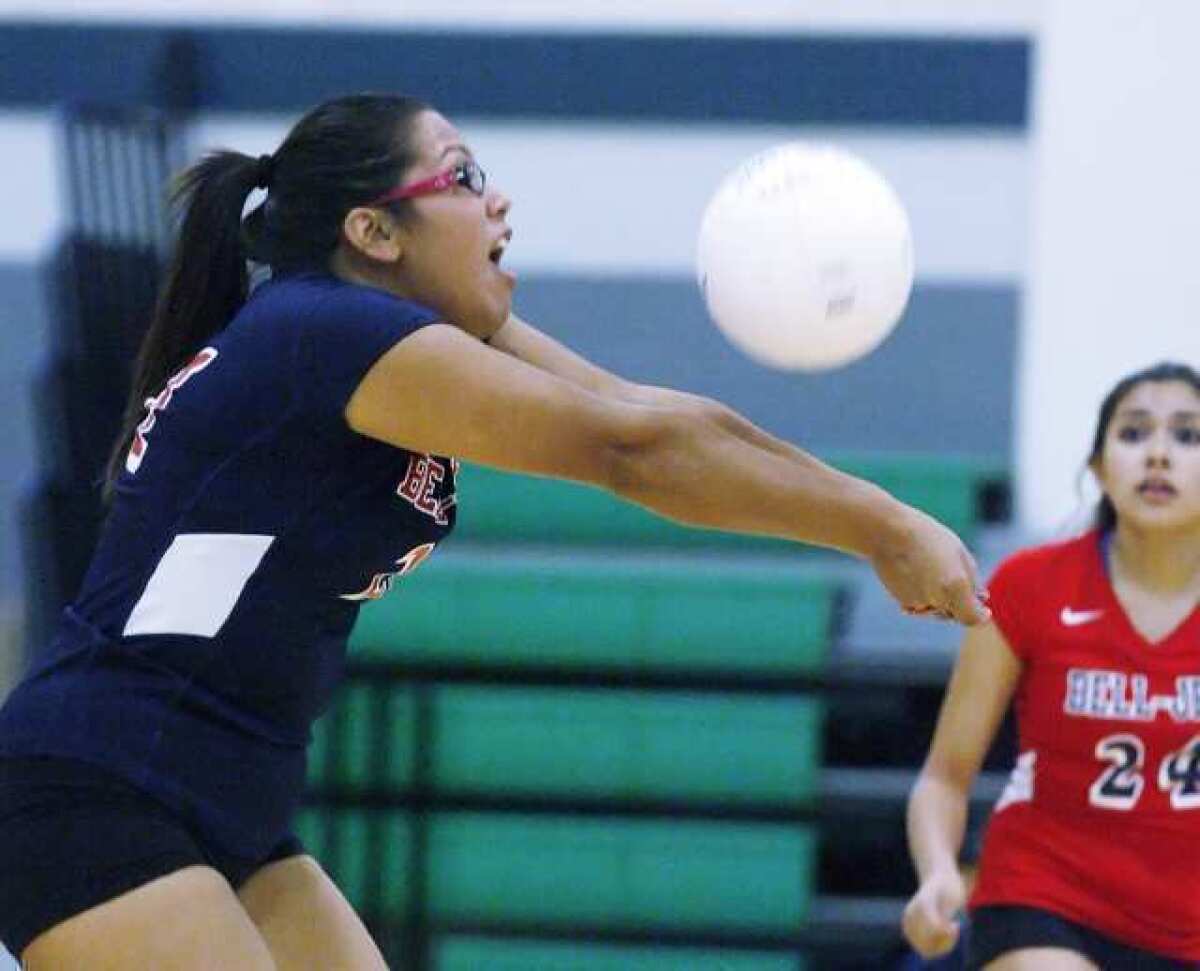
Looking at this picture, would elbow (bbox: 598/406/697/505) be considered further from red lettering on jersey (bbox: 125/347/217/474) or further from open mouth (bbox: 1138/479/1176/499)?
open mouth (bbox: 1138/479/1176/499)

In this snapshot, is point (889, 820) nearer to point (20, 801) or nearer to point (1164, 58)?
point (1164, 58)

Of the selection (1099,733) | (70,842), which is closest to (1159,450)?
(1099,733)

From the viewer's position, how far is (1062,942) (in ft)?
11.5

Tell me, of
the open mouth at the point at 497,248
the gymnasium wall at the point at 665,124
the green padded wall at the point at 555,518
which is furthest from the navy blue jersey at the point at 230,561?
the gymnasium wall at the point at 665,124

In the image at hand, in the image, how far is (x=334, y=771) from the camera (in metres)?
5.90

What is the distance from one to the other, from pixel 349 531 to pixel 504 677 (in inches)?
136

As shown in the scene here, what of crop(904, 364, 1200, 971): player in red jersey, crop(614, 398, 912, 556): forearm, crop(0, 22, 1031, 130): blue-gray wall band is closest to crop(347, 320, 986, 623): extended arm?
crop(614, 398, 912, 556): forearm

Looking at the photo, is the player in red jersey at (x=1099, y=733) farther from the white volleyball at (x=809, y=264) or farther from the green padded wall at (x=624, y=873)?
the green padded wall at (x=624, y=873)

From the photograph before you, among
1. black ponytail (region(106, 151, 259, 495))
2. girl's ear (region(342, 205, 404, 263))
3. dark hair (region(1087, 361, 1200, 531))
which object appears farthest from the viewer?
dark hair (region(1087, 361, 1200, 531))

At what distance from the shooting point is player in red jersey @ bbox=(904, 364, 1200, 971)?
3543 mm

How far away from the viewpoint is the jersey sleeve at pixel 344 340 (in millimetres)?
2389

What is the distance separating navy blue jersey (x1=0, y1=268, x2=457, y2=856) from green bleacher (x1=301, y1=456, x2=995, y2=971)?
3.23 metres

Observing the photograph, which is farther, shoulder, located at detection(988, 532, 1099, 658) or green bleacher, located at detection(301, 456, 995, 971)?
green bleacher, located at detection(301, 456, 995, 971)

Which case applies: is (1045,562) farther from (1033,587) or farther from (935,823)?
(935,823)
